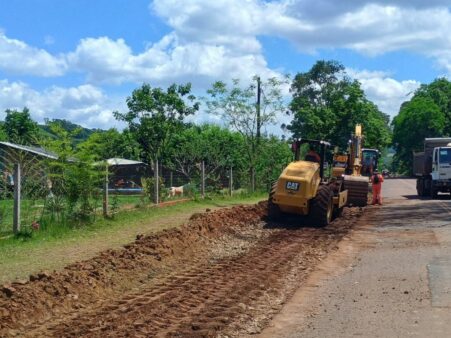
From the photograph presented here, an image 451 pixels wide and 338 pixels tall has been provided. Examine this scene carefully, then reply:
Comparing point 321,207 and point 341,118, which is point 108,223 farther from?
point 341,118

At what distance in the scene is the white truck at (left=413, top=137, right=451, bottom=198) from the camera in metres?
29.9

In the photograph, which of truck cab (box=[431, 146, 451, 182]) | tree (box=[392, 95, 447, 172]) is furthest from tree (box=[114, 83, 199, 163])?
tree (box=[392, 95, 447, 172])

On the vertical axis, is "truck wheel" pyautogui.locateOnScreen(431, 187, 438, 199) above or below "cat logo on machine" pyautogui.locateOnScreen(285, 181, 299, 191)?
below

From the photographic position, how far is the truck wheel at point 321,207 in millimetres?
18141

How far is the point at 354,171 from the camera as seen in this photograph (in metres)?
28.8

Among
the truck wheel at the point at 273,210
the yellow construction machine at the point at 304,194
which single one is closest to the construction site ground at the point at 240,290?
the yellow construction machine at the point at 304,194

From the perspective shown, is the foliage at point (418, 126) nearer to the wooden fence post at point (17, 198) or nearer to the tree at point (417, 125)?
the tree at point (417, 125)

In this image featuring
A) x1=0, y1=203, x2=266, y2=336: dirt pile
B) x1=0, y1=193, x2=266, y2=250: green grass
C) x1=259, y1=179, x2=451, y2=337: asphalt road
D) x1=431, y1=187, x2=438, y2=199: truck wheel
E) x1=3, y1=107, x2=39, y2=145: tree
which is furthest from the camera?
x1=3, y1=107, x2=39, y2=145: tree

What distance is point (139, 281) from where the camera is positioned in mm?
10172

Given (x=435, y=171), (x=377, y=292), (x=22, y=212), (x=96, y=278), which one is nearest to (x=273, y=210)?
(x=22, y=212)

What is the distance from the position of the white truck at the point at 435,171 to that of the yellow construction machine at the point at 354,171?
349cm

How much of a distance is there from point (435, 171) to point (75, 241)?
21799mm

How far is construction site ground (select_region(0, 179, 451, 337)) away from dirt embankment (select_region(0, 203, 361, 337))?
2 centimetres

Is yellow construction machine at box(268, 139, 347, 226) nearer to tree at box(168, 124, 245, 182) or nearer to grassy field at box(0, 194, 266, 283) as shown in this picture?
grassy field at box(0, 194, 266, 283)
